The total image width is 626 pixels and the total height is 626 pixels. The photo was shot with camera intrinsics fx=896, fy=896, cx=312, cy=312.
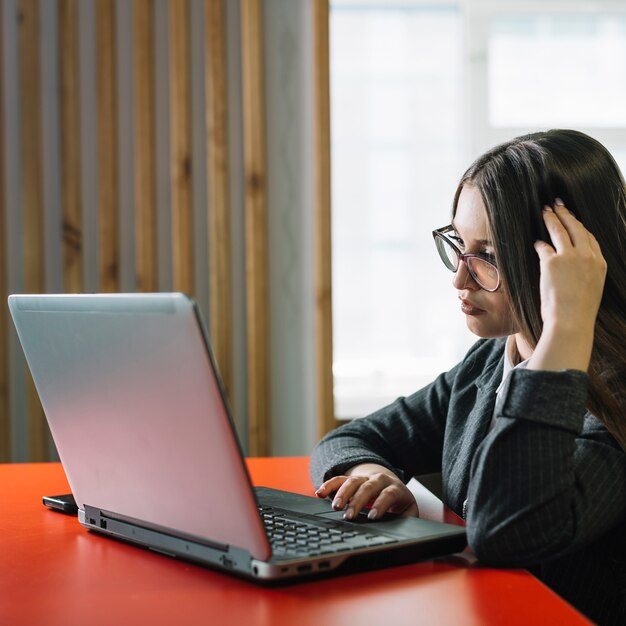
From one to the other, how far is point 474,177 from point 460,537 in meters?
0.56

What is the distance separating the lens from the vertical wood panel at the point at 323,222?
3.11 meters

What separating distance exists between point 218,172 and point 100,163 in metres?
0.40

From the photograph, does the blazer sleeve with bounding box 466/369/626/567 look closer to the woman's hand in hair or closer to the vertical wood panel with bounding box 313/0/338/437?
the woman's hand in hair

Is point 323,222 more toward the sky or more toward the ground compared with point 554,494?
more toward the sky

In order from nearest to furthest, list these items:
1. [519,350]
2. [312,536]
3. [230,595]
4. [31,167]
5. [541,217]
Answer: [230,595] < [312,536] < [541,217] < [519,350] < [31,167]

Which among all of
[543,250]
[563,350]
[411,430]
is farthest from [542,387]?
[411,430]

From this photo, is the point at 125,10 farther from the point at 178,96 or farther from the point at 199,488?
the point at 199,488

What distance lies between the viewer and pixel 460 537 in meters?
1.03

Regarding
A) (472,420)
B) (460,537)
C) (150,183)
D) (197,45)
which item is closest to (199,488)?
(460,537)

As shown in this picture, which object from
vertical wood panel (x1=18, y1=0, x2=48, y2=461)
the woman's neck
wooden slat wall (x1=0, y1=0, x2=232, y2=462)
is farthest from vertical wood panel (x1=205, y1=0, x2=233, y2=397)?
the woman's neck

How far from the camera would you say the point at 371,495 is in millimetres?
1161

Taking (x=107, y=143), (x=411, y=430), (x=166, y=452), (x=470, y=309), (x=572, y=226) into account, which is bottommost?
(x=411, y=430)

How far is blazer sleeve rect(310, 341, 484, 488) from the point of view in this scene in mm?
1604

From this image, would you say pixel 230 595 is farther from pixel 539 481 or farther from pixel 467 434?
pixel 467 434
